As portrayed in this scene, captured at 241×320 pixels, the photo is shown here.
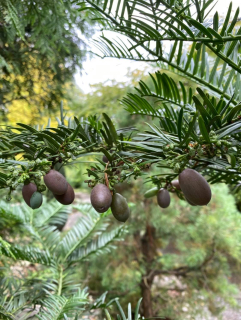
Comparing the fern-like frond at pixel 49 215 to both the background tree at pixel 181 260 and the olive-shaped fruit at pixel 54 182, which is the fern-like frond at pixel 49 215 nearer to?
the background tree at pixel 181 260

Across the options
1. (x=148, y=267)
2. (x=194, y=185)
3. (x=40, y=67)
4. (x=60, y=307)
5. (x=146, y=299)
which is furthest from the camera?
(x=148, y=267)

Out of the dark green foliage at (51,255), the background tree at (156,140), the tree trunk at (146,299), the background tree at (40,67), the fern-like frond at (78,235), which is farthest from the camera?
the tree trunk at (146,299)

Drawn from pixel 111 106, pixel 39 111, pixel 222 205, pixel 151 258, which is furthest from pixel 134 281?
pixel 111 106

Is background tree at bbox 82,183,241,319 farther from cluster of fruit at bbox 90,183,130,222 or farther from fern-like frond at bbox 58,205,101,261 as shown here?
cluster of fruit at bbox 90,183,130,222

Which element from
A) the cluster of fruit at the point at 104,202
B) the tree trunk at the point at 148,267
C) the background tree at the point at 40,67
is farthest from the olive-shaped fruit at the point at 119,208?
the tree trunk at the point at 148,267

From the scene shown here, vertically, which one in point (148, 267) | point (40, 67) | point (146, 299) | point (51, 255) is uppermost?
point (40, 67)

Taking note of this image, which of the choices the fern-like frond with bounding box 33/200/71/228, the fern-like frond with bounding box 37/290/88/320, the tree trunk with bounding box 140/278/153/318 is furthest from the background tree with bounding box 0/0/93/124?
the tree trunk with bounding box 140/278/153/318

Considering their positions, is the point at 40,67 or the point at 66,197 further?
the point at 40,67

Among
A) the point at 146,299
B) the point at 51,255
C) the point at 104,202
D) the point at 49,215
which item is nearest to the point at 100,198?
the point at 104,202

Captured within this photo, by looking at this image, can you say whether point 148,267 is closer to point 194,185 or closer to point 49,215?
point 49,215

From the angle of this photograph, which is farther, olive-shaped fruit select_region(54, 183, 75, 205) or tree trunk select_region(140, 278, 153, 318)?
tree trunk select_region(140, 278, 153, 318)

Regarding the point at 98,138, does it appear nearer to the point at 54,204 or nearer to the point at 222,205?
the point at 54,204

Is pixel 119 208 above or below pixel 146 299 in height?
above

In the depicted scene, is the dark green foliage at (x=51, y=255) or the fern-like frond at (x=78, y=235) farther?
the fern-like frond at (x=78, y=235)
